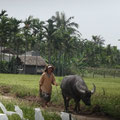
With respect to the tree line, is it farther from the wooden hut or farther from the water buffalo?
the water buffalo

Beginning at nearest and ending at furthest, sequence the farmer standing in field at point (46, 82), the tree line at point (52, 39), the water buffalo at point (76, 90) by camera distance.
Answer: the water buffalo at point (76, 90)
the farmer standing in field at point (46, 82)
the tree line at point (52, 39)

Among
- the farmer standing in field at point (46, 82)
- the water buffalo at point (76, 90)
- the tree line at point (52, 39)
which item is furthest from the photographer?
the tree line at point (52, 39)

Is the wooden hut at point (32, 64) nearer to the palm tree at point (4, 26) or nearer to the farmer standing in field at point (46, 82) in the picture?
the palm tree at point (4, 26)

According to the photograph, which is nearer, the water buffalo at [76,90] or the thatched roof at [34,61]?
the water buffalo at [76,90]

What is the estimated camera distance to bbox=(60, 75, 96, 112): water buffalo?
6.86 m

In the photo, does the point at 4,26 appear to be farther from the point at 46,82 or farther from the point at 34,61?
the point at 46,82

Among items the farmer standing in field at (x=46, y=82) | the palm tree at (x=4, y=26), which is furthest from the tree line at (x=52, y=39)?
the farmer standing in field at (x=46, y=82)

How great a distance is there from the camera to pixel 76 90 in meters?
7.24

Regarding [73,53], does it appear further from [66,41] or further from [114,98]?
[114,98]

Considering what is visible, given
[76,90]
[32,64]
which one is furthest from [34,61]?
[76,90]

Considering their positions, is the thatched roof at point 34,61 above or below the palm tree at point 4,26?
below

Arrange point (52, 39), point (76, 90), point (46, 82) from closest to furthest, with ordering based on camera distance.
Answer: point (76, 90)
point (46, 82)
point (52, 39)

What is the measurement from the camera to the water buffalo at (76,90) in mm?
6859

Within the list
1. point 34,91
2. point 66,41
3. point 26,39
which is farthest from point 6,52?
point 34,91
